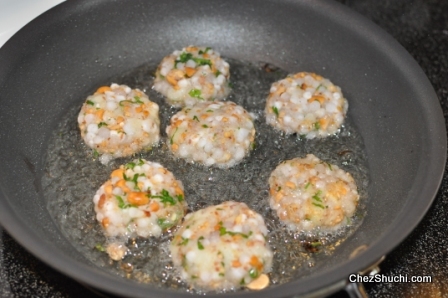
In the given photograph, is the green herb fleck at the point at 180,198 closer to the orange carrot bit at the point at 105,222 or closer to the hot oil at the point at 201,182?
the hot oil at the point at 201,182

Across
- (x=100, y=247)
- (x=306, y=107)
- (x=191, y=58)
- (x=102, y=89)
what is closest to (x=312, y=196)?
(x=306, y=107)

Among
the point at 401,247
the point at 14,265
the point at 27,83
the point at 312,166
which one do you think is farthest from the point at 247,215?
the point at 27,83

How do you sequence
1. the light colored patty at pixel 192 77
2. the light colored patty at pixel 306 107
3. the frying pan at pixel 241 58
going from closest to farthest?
the frying pan at pixel 241 58, the light colored patty at pixel 306 107, the light colored patty at pixel 192 77

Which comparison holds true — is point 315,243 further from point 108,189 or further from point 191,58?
point 191,58

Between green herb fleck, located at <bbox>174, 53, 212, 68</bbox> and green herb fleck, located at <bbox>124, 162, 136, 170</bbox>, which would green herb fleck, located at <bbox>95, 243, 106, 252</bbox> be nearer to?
green herb fleck, located at <bbox>124, 162, 136, 170</bbox>

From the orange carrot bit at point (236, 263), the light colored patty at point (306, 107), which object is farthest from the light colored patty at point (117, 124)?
the orange carrot bit at point (236, 263)

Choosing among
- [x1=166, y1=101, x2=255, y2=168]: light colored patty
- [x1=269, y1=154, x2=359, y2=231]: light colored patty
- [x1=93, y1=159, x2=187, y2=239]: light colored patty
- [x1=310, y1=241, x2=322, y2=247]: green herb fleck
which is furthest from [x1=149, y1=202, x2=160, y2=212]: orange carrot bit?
[x1=310, y1=241, x2=322, y2=247]: green herb fleck
